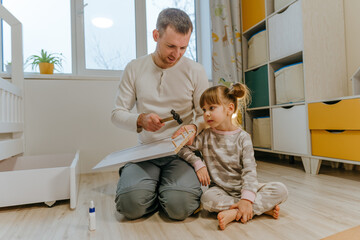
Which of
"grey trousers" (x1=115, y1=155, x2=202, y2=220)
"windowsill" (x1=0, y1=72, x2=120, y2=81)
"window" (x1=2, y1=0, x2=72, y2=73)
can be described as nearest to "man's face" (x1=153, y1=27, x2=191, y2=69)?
"grey trousers" (x1=115, y1=155, x2=202, y2=220)

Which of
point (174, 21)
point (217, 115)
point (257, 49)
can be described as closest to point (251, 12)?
point (257, 49)

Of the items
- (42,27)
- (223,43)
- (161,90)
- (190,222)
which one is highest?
(42,27)

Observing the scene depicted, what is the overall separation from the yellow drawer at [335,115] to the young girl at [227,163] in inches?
28.6

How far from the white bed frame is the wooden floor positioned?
61mm

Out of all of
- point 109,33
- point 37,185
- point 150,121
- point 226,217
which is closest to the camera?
point 226,217

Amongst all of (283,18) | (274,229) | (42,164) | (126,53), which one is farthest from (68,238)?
(283,18)

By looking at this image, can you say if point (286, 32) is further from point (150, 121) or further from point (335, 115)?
point (150, 121)

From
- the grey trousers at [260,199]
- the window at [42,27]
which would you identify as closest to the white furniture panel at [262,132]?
the grey trousers at [260,199]

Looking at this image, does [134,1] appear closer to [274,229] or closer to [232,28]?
[232,28]

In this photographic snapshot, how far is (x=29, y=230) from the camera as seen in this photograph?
0.83m

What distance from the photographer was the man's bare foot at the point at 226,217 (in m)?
0.79

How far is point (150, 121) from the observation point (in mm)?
917

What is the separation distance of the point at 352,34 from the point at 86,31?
6.34 ft

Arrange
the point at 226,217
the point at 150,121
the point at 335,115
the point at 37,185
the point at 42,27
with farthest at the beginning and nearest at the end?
the point at 42,27 → the point at 335,115 → the point at 37,185 → the point at 150,121 → the point at 226,217
